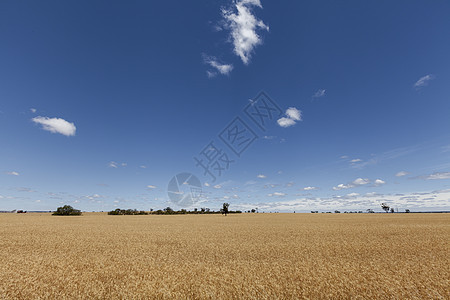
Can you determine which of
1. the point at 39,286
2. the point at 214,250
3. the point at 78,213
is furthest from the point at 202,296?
the point at 78,213

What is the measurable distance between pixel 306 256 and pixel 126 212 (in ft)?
458

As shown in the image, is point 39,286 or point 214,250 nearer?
point 39,286

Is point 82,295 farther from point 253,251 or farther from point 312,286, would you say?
point 253,251

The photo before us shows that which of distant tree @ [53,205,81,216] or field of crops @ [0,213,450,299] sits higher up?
distant tree @ [53,205,81,216]

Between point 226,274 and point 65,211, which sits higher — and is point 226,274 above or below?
below

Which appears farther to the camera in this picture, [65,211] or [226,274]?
[65,211]

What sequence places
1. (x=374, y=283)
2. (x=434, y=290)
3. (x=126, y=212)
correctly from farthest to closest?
(x=126, y=212), (x=374, y=283), (x=434, y=290)

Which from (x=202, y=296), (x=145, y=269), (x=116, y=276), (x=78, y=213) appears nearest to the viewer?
(x=202, y=296)

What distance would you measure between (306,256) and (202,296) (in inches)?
368

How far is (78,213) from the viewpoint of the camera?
379ft

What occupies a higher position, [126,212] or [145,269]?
[126,212]

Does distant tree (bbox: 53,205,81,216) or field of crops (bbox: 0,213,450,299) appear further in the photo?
distant tree (bbox: 53,205,81,216)

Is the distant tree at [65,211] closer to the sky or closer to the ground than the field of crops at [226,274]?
closer to the sky

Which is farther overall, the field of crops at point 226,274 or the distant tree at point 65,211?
the distant tree at point 65,211
